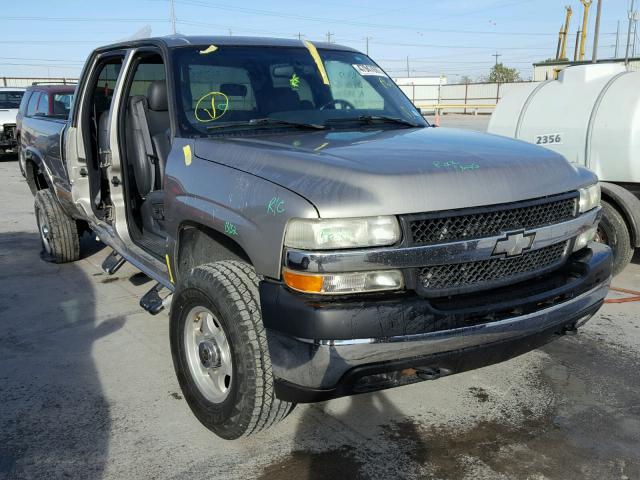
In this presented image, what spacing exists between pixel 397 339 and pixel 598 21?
37020 mm

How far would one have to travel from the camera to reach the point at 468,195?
8.21 ft

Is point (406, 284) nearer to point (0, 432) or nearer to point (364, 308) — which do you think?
point (364, 308)

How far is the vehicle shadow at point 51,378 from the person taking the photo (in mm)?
2875

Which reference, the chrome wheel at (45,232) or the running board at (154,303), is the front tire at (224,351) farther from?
the chrome wheel at (45,232)

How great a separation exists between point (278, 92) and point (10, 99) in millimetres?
17131

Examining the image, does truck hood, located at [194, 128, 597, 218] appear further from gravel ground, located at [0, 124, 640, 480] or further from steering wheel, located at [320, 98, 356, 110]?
gravel ground, located at [0, 124, 640, 480]

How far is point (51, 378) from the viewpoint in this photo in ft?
12.1

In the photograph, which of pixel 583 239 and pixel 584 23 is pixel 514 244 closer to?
pixel 583 239

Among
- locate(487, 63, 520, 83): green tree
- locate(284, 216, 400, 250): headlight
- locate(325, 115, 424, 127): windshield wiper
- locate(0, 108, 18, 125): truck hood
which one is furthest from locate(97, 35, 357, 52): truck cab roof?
locate(487, 63, 520, 83): green tree

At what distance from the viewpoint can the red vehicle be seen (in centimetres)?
646

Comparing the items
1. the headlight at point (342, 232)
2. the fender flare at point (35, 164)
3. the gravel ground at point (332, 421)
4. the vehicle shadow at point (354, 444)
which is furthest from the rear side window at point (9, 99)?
the headlight at point (342, 232)

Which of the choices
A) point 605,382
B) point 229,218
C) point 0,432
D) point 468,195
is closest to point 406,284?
point 468,195

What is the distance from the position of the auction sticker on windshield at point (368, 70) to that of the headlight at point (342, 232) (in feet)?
6.81

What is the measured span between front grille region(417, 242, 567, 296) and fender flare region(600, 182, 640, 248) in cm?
286
